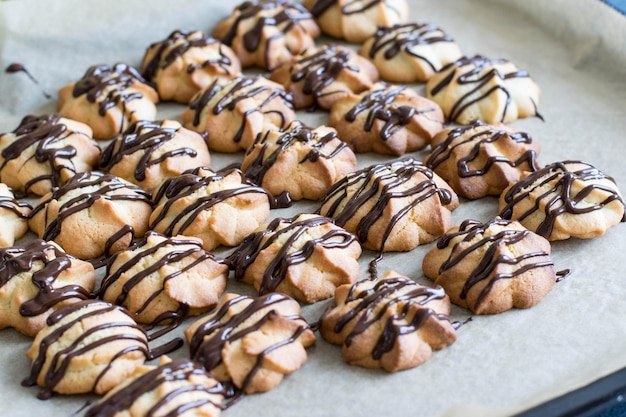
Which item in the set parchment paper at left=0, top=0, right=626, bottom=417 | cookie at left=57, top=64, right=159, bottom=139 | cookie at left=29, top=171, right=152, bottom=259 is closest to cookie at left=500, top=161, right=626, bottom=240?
parchment paper at left=0, top=0, right=626, bottom=417

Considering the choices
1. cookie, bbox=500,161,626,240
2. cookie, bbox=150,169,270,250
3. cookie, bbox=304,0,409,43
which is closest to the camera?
cookie, bbox=500,161,626,240

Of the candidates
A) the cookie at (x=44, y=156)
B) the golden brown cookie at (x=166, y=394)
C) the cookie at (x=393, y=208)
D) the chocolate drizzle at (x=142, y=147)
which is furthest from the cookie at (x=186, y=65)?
the golden brown cookie at (x=166, y=394)

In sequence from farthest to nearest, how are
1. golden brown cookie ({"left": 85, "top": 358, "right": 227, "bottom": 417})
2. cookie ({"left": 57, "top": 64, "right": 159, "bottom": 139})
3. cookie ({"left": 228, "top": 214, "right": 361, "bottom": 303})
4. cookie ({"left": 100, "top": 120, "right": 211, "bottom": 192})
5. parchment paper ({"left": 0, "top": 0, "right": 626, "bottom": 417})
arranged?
cookie ({"left": 57, "top": 64, "right": 159, "bottom": 139}) < cookie ({"left": 100, "top": 120, "right": 211, "bottom": 192}) < cookie ({"left": 228, "top": 214, "right": 361, "bottom": 303}) < parchment paper ({"left": 0, "top": 0, "right": 626, "bottom": 417}) < golden brown cookie ({"left": 85, "top": 358, "right": 227, "bottom": 417})

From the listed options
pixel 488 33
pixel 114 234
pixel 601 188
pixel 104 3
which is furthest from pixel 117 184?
pixel 488 33

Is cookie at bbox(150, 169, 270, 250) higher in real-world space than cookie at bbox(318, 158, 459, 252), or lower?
lower

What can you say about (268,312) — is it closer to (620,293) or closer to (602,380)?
(602,380)

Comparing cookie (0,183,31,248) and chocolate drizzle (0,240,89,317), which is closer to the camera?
chocolate drizzle (0,240,89,317)

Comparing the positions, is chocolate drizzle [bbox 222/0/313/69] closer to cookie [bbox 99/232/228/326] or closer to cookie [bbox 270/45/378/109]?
cookie [bbox 270/45/378/109]
